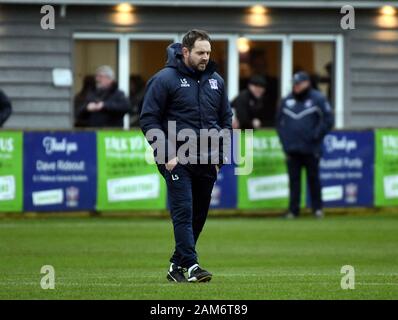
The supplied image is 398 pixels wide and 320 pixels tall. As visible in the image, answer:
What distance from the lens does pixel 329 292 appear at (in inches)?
440

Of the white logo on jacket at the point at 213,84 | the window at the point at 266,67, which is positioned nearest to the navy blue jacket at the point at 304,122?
the window at the point at 266,67

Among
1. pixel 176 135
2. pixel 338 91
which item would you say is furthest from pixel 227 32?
pixel 176 135

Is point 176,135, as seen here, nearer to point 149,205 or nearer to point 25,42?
point 149,205

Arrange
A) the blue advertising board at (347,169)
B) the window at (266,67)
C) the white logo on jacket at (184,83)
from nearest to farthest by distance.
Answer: the white logo on jacket at (184,83)
the blue advertising board at (347,169)
the window at (266,67)

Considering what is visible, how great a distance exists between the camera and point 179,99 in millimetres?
11781

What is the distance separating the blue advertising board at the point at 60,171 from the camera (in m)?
21.4

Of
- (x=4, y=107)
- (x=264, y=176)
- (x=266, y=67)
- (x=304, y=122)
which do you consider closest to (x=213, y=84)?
(x=4, y=107)

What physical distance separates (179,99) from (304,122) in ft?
35.4

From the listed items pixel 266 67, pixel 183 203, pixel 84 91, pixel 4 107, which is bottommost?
pixel 183 203

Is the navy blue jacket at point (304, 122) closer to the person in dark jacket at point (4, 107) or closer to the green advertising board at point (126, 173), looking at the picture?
the green advertising board at point (126, 173)

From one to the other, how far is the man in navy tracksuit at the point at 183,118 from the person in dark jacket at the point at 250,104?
11614mm

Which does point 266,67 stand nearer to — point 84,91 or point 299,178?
point 84,91

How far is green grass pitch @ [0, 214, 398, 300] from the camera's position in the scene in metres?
11.2

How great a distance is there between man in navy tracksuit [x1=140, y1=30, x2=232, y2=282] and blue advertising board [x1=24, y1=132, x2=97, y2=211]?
9780 mm
